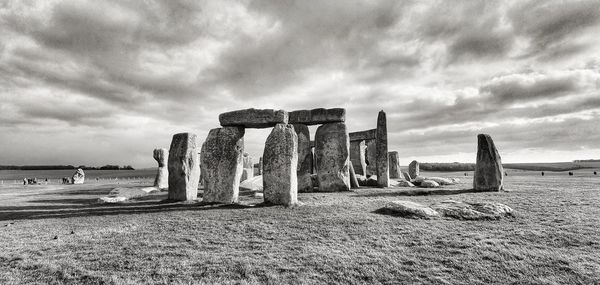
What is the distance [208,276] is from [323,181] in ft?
33.9

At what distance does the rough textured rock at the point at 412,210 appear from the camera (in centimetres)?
749

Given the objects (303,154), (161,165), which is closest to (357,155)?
(303,154)

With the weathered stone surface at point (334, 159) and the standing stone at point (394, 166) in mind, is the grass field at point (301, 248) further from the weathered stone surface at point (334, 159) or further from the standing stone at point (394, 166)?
the standing stone at point (394, 166)

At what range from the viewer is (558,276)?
4359mm

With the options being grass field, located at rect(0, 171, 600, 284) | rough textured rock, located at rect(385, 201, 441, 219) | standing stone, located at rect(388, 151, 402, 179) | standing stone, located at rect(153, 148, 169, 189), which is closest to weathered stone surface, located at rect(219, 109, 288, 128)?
grass field, located at rect(0, 171, 600, 284)

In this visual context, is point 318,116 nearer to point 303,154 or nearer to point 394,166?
point 303,154

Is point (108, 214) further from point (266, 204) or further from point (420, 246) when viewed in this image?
point (420, 246)

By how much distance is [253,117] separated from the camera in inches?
402

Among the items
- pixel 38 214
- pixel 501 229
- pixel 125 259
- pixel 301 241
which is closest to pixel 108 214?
pixel 38 214

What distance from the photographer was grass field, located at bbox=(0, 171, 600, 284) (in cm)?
442

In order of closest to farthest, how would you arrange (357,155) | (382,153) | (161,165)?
(382,153), (161,165), (357,155)

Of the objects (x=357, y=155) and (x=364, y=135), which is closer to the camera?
(x=364, y=135)

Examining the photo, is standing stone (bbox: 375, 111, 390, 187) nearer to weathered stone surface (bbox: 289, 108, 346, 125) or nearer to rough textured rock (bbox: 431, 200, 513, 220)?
weathered stone surface (bbox: 289, 108, 346, 125)

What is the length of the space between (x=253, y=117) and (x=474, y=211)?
7.01m
